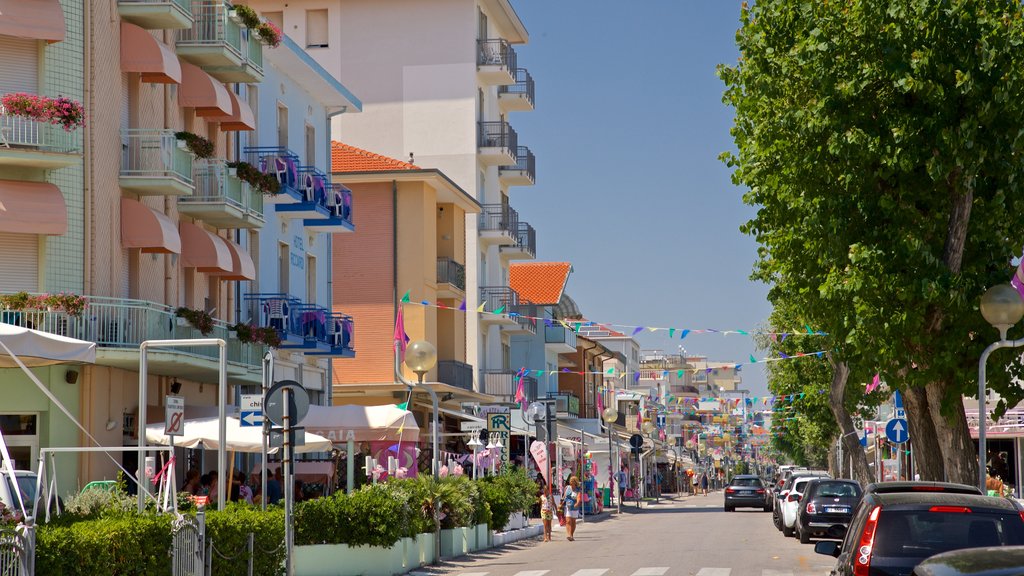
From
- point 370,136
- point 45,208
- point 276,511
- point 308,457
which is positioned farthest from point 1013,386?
point 370,136

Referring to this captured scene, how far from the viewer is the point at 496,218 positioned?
60.3m

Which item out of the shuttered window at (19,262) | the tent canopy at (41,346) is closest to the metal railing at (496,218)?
the shuttered window at (19,262)

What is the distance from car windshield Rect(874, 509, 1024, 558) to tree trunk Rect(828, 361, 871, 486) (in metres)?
41.7

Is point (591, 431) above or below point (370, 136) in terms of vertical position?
below

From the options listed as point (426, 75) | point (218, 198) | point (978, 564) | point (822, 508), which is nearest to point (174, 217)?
point (218, 198)

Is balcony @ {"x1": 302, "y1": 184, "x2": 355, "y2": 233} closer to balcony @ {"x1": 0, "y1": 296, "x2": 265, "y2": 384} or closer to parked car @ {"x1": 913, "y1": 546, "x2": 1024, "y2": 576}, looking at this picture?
balcony @ {"x1": 0, "y1": 296, "x2": 265, "y2": 384}

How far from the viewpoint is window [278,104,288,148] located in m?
39.9

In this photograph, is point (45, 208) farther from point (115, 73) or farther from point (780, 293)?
point (780, 293)

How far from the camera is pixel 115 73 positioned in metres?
29.0

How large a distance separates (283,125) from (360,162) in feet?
40.1

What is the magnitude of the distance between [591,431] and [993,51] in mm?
62109

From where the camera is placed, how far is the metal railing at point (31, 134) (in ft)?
87.5

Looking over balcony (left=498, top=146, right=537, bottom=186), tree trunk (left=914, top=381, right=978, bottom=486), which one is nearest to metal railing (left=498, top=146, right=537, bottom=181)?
balcony (left=498, top=146, right=537, bottom=186)

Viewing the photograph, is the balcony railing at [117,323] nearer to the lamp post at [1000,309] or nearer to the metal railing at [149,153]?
the metal railing at [149,153]
